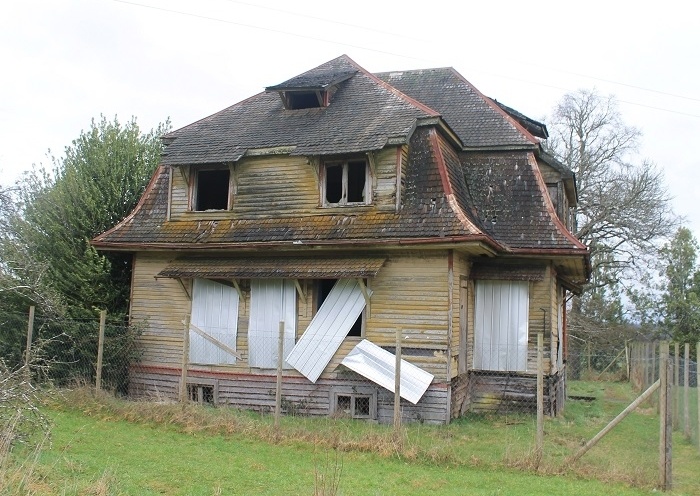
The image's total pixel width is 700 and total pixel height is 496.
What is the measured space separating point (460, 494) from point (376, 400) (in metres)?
5.98

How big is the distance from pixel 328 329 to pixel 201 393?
139 inches

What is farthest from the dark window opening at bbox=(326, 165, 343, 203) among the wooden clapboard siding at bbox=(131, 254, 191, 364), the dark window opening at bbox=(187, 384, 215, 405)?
the dark window opening at bbox=(187, 384, 215, 405)

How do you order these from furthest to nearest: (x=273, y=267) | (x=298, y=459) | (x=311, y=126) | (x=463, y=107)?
1. (x=463, y=107)
2. (x=311, y=126)
3. (x=273, y=267)
4. (x=298, y=459)

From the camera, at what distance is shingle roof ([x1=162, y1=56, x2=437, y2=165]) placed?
583 inches

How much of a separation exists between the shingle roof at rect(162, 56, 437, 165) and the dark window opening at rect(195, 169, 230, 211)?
3.51 feet

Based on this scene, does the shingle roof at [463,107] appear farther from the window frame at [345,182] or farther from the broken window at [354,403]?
the broken window at [354,403]

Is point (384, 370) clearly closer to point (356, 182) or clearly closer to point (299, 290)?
point (299, 290)

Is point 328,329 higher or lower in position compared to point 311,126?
lower

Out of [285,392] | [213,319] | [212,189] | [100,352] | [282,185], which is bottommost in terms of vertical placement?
[285,392]

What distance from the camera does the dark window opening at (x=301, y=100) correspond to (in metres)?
17.3

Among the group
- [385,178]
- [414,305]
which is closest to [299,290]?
[414,305]

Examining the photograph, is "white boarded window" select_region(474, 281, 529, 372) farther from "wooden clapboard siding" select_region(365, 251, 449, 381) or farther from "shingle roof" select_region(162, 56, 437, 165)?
"shingle roof" select_region(162, 56, 437, 165)

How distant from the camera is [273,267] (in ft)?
48.7

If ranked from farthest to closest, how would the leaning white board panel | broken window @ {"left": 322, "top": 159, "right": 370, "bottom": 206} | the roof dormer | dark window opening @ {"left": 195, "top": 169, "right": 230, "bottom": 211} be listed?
dark window opening @ {"left": 195, "top": 169, "right": 230, "bottom": 211} < the roof dormer < broken window @ {"left": 322, "top": 159, "right": 370, "bottom": 206} < the leaning white board panel
